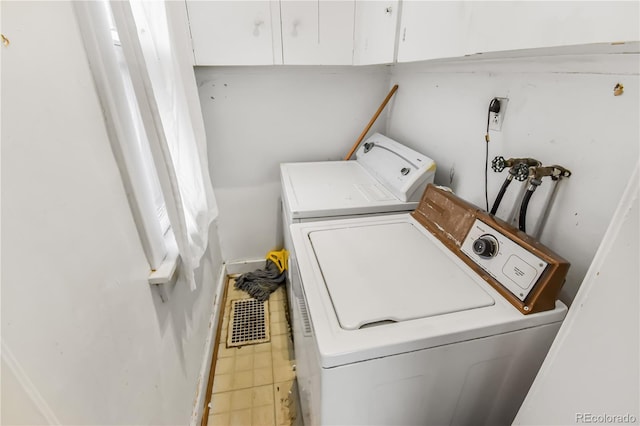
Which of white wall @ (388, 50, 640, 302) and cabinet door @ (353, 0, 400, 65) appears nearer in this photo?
white wall @ (388, 50, 640, 302)

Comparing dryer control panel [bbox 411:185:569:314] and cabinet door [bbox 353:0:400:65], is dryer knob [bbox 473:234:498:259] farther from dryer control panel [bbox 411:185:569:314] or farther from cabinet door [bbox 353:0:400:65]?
cabinet door [bbox 353:0:400:65]

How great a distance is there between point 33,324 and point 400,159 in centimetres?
175

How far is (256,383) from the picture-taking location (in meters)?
1.87

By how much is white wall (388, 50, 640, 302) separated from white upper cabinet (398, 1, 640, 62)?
1.04ft

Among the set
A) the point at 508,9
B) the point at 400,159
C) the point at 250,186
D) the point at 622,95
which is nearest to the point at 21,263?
the point at 508,9

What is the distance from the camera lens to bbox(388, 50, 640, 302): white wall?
2.84ft

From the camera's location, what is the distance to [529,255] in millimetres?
909

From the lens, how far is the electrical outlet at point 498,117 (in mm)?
1242

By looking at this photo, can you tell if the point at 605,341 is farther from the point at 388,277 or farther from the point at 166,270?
the point at 166,270

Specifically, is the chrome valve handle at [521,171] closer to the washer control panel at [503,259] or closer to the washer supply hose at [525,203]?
the washer supply hose at [525,203]

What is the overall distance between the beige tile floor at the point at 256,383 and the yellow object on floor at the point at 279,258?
47cm

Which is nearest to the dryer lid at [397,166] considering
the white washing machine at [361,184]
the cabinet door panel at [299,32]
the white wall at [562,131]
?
the white washing machine at [361,184]

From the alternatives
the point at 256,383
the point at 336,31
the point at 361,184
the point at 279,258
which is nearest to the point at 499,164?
the point at 361,184

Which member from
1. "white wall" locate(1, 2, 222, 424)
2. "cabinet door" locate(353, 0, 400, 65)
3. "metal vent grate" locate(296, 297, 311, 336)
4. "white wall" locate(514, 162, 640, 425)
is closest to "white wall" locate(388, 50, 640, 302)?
"cabinet door" locate(353, 0, 400, 65)
